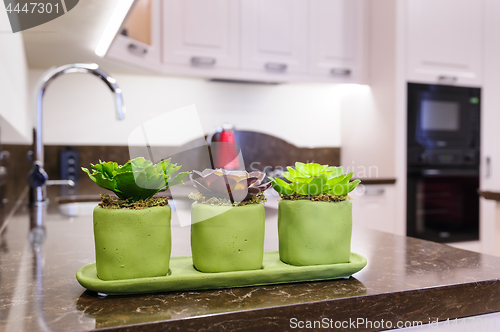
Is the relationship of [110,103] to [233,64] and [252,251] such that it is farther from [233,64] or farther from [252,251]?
[252,251]

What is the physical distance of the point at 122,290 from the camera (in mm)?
510

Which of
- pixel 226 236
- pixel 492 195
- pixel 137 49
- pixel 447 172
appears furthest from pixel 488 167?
pixel 226 236

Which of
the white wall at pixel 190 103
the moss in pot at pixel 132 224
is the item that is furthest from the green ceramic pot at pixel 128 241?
the white wall at pixel 190 103

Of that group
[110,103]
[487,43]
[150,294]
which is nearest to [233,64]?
[110,103]

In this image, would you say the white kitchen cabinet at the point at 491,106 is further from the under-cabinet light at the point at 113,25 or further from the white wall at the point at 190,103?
the under-cabinet light at the point at 113,25

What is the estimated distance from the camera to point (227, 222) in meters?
0.53

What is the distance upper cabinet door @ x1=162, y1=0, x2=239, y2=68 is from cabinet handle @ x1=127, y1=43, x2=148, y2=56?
18 cm

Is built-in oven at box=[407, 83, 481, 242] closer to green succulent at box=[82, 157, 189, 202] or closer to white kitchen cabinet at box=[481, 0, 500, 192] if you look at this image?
white kitchen cabinet at box=[481, 0, 500, 192]

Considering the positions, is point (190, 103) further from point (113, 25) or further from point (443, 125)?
point (443, 125)

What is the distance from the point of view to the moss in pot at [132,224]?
1.67 feet

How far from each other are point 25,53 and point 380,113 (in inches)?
80.9

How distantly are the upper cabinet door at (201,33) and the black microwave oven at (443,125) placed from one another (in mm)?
1174

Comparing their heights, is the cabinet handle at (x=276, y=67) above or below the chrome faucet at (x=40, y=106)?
above

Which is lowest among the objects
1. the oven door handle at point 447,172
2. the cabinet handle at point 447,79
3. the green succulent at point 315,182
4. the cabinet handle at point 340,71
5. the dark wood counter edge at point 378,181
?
the dark wood counter edge at point 378,181
